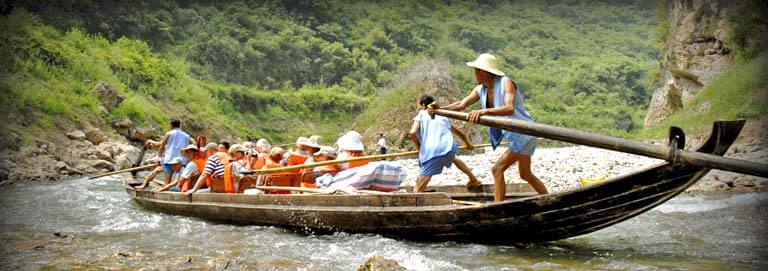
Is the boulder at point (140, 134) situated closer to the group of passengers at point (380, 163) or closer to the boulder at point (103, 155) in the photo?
the boulder at point (103, 155)

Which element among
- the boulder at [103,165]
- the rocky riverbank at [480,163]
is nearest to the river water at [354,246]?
the rocky riverbank at [480,163]

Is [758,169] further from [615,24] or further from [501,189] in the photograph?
[615,24]

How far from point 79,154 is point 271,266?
12.9 meters

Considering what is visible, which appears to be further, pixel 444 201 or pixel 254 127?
pixel 254 127

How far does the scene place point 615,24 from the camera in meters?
67.4

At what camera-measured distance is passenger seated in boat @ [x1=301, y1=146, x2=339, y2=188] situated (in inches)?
334

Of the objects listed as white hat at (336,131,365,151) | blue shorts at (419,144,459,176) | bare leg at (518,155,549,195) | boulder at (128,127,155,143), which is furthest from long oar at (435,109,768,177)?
boulder at (128,127,155,143)

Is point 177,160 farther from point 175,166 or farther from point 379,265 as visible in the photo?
point 379,265

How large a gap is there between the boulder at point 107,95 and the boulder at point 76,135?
3245 millimetres

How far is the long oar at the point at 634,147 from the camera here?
4.61m

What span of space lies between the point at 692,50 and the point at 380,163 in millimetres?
15051

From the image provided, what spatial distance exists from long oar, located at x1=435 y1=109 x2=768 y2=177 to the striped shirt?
188 inches

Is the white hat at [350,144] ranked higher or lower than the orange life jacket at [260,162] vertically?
higher

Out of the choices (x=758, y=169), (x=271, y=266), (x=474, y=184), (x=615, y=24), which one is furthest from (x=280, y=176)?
(x=615, y=24)
